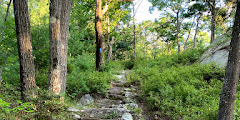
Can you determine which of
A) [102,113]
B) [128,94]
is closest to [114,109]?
[102,113]

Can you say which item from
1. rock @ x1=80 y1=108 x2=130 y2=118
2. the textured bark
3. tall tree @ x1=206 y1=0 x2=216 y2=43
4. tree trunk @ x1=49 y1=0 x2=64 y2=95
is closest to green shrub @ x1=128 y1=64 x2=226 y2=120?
rock @ x1=80 y1=108 x2=130 y2=118

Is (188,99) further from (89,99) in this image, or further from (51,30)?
(51,30)

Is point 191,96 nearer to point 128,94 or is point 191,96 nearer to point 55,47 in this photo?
point 128,94

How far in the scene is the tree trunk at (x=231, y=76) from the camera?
2531 mm

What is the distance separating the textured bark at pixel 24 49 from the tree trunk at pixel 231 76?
13.9ft

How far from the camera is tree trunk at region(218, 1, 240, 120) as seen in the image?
2531 mm

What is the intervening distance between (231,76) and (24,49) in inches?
183

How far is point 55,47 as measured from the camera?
4.13m

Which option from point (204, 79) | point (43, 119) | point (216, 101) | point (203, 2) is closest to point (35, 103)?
point (43, 119)

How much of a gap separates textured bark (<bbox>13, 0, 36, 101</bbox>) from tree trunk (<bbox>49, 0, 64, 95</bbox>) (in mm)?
565

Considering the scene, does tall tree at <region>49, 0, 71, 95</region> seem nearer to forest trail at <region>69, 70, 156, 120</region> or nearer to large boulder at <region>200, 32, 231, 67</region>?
forest trail at <region>69, 70, 156, 120</region>

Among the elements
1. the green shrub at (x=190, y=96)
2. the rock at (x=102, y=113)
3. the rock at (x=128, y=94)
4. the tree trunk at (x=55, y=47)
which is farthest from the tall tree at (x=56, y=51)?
the green shrub at (x=190, y=96)

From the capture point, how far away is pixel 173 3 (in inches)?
688

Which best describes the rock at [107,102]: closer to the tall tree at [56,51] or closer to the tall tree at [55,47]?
the tall tree at [56,51]
